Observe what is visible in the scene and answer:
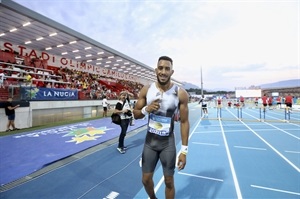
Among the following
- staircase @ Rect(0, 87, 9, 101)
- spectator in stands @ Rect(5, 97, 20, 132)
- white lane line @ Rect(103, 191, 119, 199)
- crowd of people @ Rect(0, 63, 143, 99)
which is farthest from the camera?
crowd of people @ Rect(0, 63, 143, 99)

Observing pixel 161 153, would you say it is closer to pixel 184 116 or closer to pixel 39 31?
pixel 184 116

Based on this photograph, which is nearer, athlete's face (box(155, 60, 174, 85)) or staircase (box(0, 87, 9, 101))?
athlete's face (box(155, 60, 174, 85))

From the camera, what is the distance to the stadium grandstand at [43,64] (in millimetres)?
11547

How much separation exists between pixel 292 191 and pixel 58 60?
2570 centimetres

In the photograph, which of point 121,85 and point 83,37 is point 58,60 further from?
point 121,85

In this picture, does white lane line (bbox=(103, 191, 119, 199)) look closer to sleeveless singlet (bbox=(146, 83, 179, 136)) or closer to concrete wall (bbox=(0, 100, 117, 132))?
sleeveless singlet (bbox=(146, 83, 179, 136))

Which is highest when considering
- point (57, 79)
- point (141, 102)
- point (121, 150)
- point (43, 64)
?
point (43, 64)

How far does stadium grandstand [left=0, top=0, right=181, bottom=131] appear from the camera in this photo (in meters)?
11.5

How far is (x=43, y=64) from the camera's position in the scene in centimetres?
2066

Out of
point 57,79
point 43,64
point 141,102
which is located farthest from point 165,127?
point 43,64

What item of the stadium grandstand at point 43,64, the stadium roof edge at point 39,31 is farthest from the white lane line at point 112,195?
the stadium roof edge at point 39,31

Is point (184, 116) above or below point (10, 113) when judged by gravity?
above

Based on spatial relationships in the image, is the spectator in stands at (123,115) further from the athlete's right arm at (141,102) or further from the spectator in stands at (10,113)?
the spectator in stands at (10,113)

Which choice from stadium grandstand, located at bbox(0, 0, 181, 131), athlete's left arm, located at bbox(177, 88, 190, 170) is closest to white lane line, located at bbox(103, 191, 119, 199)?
athlete's left arm, located at bbox(177, 88, 190, 170)
